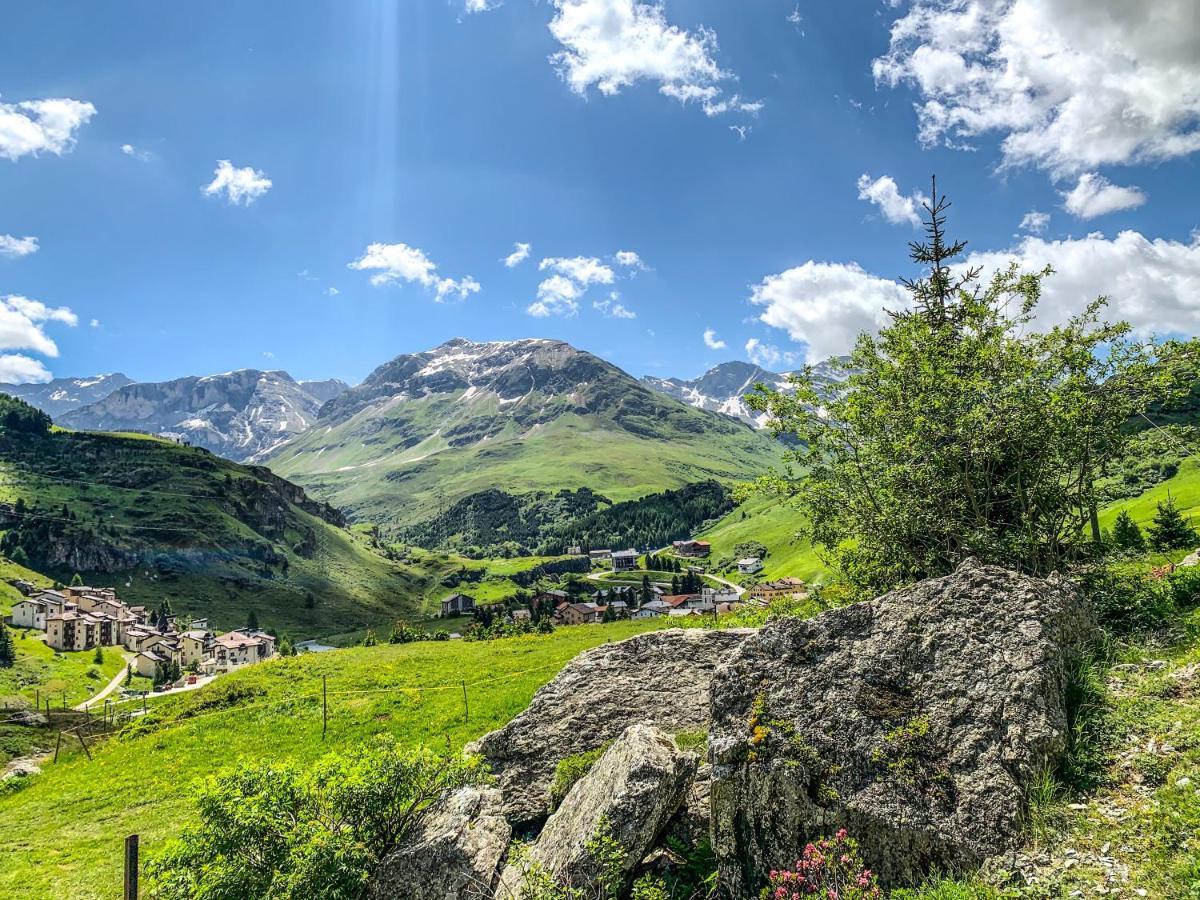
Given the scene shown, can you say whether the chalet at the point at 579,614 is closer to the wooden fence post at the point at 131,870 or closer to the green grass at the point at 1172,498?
the green grass at the point at 1172,498

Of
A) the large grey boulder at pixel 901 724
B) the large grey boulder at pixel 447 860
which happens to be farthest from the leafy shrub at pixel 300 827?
the large grey boulder at pixel 901 724

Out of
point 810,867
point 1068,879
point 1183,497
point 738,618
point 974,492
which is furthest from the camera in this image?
point 1183,497

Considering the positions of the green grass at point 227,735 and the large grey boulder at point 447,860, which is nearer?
the large grey boulder at point 447,860

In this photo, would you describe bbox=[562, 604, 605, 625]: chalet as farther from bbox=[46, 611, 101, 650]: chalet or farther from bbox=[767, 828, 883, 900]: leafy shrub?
bbox=[767, 828, 883, 900]: leafy shrub

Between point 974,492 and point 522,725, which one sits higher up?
point 974,492

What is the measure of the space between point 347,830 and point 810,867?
9998mm

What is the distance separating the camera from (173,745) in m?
34.1

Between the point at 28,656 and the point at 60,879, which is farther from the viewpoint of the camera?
the point at 28,656

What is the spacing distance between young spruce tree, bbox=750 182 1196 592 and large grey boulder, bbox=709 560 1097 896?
5.55m

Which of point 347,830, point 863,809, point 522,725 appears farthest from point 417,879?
point 863,809

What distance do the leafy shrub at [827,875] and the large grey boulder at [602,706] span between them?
20.7ft

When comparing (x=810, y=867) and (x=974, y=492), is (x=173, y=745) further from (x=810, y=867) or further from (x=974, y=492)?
(x=974, y=492)

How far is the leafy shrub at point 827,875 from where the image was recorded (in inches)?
362

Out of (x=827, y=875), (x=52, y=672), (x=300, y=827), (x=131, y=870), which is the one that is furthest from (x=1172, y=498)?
(x=52, y=672)
